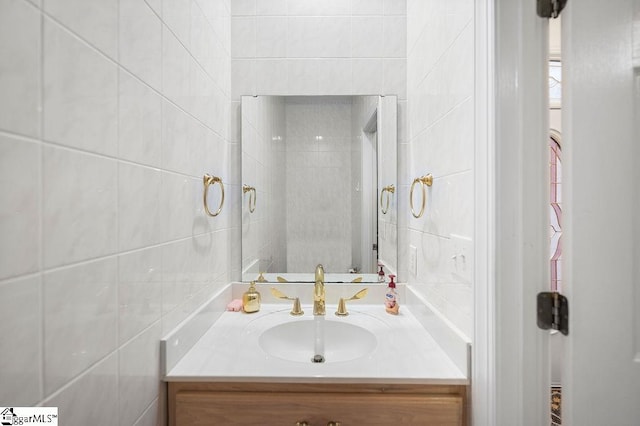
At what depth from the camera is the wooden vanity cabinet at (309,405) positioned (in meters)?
0.89

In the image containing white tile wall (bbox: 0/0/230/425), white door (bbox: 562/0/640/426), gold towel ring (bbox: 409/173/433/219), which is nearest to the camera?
white tile wall (bbox: 0/0/230/425)

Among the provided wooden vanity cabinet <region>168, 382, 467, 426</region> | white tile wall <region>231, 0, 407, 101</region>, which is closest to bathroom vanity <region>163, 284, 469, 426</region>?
wooden vanity cabinet <region>168, 382, 467, 426</region>

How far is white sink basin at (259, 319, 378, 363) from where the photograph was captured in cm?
120

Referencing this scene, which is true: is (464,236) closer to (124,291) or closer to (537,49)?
(537,49)

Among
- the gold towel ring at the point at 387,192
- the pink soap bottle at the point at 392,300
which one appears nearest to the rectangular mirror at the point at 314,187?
the gold towel ring at the point at 387,192

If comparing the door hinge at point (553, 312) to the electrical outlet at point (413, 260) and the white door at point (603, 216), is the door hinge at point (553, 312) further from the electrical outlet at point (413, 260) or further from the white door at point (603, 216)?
the electrical outlet at point (413, 260)

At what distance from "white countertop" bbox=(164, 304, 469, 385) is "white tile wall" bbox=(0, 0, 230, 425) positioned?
15 cm

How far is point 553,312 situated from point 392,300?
658mm

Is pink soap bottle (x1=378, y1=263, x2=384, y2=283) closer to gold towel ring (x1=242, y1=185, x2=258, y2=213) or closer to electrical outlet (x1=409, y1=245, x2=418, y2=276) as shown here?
electrical outlet (x1=409, y1=245, x2=418, y2=276)

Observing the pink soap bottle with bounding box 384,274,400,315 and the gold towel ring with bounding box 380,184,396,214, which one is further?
the gold towel ring with bounding box 380,184,396,214

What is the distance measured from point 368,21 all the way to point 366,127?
499 mm

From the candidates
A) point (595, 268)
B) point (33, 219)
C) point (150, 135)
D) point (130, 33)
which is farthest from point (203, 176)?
point (595, 268)

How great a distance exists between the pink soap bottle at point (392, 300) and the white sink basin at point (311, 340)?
0.21 metres

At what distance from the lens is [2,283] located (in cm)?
44
